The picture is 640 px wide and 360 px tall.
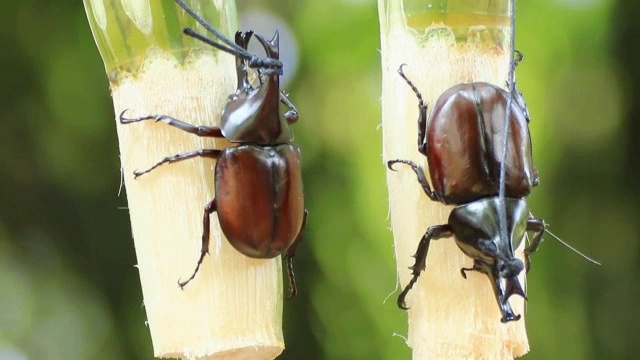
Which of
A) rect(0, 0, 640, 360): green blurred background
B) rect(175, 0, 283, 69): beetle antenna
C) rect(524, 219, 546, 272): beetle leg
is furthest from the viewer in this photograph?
rect(0, 0, 640, 360): green blurred background

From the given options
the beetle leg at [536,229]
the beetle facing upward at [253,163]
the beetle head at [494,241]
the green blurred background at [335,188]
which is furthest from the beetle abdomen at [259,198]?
the green blurred background at [335,188]

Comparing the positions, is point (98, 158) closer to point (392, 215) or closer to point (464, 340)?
point (392, 215)

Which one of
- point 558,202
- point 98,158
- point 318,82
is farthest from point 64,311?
point 558,202

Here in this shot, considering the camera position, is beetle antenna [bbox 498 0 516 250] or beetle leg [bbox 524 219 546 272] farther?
beetle leg [bbox 524 219 546 272]

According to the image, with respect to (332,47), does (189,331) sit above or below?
below

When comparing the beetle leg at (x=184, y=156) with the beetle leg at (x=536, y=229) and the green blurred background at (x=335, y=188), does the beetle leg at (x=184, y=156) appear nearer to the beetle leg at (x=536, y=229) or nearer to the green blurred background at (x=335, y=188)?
the beetle leg at (x=536, y=229)

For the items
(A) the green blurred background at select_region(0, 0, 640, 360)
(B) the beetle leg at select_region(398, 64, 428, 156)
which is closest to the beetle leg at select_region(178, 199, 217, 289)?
(B) the beetle leg at select_region(398, 64, 428, 156)

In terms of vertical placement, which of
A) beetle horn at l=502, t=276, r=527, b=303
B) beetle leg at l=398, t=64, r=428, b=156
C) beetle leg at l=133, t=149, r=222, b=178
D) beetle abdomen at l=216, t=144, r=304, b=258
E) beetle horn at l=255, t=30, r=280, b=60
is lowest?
beetle horn at l=502, t=276, r=527, b=303

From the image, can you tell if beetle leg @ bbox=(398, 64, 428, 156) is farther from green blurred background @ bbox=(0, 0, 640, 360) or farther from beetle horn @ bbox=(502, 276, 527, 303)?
green blurred background @ bbox=(0, 0, 640, 360)
